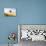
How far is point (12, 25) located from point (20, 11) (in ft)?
1.32

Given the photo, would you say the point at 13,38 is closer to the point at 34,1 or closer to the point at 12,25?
the point at 12,25

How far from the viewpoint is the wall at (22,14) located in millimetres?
3021

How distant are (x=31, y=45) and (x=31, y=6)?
0.97m

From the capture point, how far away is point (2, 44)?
2963 mm

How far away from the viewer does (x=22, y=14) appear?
120 inches

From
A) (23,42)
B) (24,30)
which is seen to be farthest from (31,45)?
(24,30)

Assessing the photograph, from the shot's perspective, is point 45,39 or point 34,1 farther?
point 34,1

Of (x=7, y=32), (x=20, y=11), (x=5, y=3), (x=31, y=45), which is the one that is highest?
(x=5, y=3)

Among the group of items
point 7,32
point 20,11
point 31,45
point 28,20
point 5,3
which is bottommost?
point 31,45

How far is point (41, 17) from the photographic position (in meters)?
3.07

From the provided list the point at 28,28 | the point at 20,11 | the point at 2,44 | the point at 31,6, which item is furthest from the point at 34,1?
the point at 2,44

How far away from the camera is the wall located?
302cm

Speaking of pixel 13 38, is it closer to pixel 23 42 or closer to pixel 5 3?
pixel 23 42

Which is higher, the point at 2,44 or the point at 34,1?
the point at 34,1
